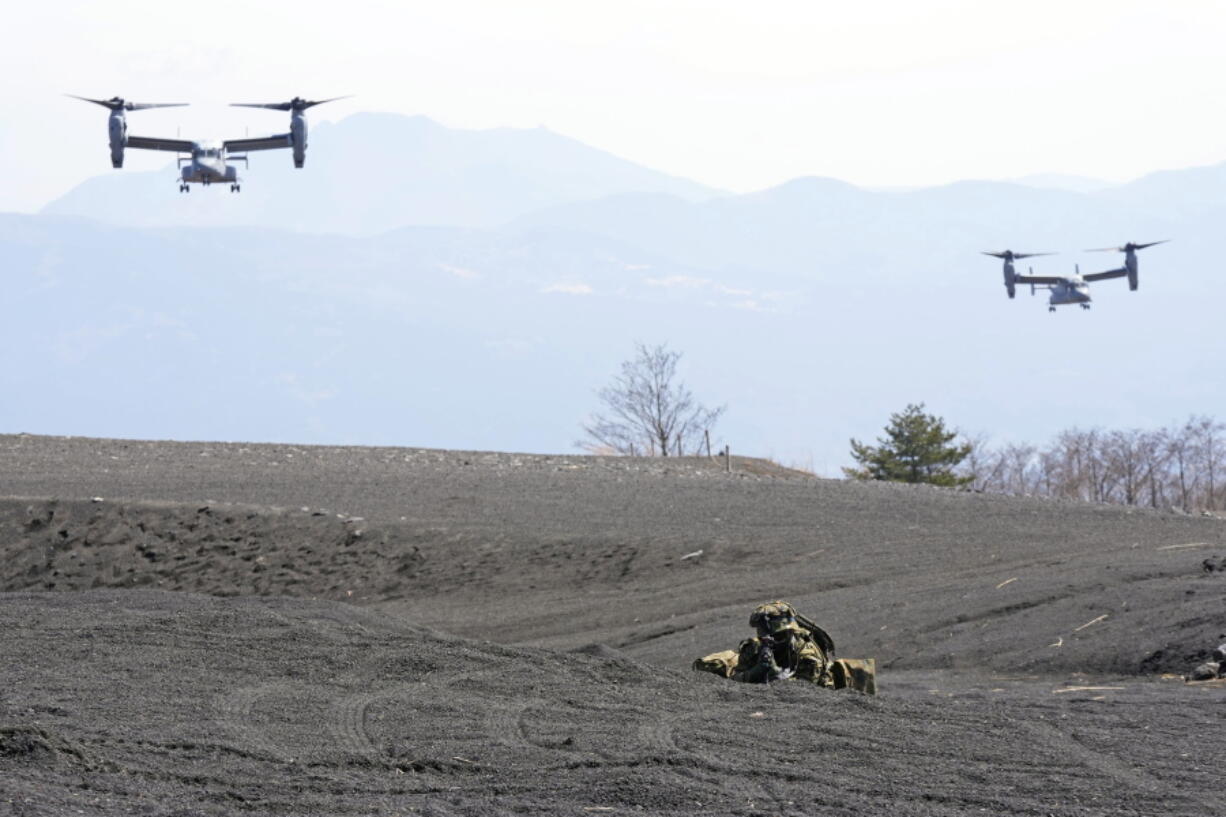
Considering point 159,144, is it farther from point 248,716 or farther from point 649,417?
point 649,417

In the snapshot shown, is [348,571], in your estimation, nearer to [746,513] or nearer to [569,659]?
[746,513]

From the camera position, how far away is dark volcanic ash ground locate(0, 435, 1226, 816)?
30.7ft

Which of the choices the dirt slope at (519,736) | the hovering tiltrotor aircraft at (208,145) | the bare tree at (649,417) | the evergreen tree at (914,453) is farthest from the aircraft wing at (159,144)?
the bare tree at (649,417)

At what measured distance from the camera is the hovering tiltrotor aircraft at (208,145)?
29763 millimetres

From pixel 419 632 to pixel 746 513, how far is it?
1335 cm

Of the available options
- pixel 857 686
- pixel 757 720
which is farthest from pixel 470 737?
pixel 857 686

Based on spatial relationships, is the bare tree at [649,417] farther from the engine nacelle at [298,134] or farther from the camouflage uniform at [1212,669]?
the camouflage uniform at [1212,669]

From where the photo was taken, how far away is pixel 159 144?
3300 cm

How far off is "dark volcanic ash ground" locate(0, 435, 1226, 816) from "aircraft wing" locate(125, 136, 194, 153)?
23.7ft

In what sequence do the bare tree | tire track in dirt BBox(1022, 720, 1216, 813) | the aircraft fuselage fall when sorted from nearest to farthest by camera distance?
tire track in dirt BBox(1022, 720, 1216, 813)
the aircraft fuselage
the bare tree

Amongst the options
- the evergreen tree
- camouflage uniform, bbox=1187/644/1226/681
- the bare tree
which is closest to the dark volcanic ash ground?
camouflage uniform, bbox=1187/644/1226/681

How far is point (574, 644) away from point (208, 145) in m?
17.4

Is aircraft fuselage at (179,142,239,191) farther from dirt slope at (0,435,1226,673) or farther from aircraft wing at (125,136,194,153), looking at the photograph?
dirt slope at (0,435,1226,673)

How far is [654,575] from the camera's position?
2475 cm
